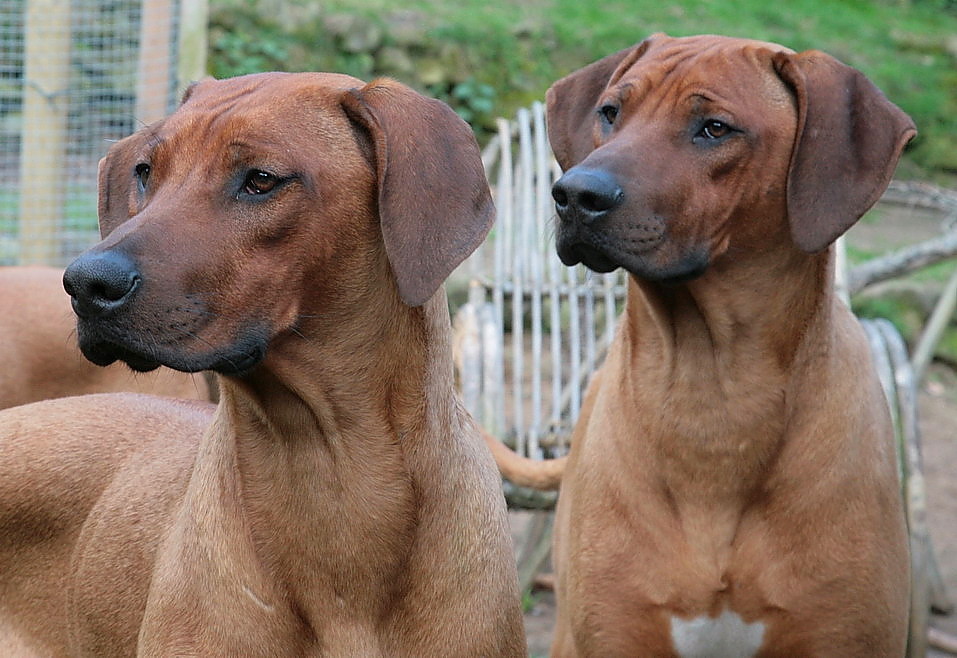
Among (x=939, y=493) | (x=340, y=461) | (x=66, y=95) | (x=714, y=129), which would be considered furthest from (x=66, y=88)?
(x=939, y=493)

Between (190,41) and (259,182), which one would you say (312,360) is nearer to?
(259,182)

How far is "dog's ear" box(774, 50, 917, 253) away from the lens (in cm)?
351

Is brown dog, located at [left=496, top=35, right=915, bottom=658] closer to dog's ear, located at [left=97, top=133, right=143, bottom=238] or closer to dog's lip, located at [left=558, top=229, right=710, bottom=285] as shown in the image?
dog's lip, located at [left=558, top=229, right=710, bottom=285]

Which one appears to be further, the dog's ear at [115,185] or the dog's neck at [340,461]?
the dog's ear at [115,185]

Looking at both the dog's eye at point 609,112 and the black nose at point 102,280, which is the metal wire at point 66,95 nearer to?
the dog's eye at point 609,112

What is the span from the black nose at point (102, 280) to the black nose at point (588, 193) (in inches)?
49.4

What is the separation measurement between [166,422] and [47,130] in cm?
357

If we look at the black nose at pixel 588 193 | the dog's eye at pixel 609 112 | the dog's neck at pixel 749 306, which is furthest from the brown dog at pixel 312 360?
A: the dog's eye at pixel 609 112

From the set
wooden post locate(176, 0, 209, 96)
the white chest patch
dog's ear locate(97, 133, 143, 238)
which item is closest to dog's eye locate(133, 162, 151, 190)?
dog's ear locate(97, 133, 143, 238)

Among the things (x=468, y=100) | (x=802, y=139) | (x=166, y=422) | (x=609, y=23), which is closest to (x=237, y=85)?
(x=166, y=422)

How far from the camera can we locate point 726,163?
3.54 meters

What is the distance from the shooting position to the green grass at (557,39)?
1127 cm

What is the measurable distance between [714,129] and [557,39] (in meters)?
8.90

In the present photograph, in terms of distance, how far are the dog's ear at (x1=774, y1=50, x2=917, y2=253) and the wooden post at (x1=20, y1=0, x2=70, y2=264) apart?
13.2ft
